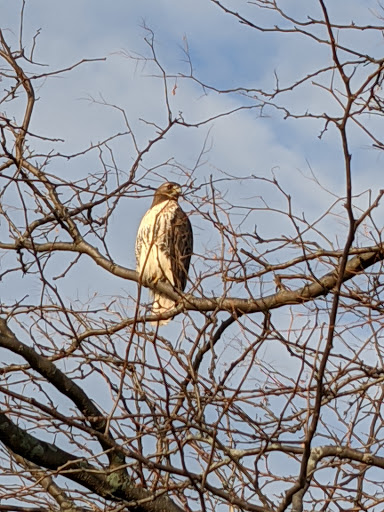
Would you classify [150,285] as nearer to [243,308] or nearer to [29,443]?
[243,308]

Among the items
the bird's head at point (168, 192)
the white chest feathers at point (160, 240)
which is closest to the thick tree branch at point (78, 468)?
the bird's head at point (168, 192)

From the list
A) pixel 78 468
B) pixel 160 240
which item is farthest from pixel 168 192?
pixel 160 240

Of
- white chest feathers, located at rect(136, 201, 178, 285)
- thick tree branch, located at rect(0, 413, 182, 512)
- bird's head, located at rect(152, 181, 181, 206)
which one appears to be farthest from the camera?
white chest feathers, located at rect(136, 201, 178, 285)

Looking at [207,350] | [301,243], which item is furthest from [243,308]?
[301,243]

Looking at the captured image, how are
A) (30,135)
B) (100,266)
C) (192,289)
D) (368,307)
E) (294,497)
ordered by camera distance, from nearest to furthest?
(294,497), (368,307), (192,289), (30,135), (100,266)

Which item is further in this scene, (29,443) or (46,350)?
(46,350)

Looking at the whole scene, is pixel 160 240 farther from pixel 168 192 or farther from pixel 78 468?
pixel 78 468

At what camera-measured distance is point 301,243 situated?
3.94m

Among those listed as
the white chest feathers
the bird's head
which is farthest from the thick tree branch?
the white chest feathers

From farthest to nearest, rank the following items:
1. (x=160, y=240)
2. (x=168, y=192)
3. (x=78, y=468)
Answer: (x=160, y=240) → (x=168, y=192) → (x=78, y=468)

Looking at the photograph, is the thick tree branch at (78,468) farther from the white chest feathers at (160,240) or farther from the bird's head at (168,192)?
the white chest feathers at (160,240)

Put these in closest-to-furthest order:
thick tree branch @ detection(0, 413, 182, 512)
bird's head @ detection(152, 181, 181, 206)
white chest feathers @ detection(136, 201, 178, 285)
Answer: thick tree branch @ detection(0, 413, 182, 512) → bird's head @ detection(152, 181, 181, 206) → white chest feathers @ detection(136, 201, 178, 285)

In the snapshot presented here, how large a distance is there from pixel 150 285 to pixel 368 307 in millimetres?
2335

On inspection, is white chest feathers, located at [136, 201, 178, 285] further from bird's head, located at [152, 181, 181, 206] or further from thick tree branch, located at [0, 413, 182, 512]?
thick tree branch, located at [0, 413, 182, 512]
